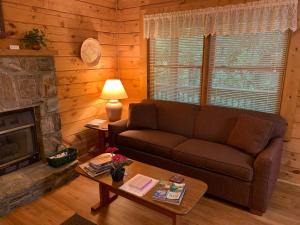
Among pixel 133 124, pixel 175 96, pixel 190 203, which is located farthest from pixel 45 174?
pixel 175 96

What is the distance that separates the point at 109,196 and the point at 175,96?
1.74 m

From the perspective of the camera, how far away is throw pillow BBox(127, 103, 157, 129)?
10.5 ft

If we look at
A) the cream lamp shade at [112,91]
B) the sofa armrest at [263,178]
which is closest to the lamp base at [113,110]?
the cream lamp shade at [112,91]

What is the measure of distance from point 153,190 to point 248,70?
1.90 metres

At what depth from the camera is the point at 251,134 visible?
243 centimetres

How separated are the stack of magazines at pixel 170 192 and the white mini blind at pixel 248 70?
158 centimetres

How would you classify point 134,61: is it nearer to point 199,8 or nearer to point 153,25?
point 153,25

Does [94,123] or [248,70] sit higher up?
[248,70]

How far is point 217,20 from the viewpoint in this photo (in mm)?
2863

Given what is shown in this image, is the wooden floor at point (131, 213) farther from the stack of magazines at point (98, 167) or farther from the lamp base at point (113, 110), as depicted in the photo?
the lamp base at point (113, 110)

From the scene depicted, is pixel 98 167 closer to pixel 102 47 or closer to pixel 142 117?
pixel 142 117

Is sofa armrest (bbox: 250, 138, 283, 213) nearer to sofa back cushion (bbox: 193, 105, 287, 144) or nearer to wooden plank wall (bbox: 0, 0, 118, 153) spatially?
sofa back cushion (bbox: 193, 105, 287, 144)

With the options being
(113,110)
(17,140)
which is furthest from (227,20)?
(17,140)

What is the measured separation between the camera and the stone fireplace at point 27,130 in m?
2.39
